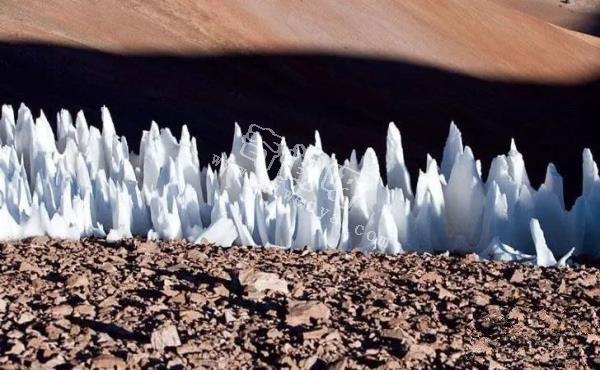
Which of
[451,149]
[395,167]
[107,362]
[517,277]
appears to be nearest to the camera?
[107,362]

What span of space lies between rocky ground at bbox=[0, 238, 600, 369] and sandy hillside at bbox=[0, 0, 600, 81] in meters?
10.6

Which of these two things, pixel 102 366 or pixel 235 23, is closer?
pixel 102 366

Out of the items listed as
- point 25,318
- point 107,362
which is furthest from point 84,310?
point 107,362

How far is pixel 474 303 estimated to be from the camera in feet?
12.9

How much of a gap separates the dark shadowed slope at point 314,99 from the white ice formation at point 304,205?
5.93m

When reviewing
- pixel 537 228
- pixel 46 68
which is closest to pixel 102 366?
pixel 537 228

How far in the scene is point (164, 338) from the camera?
321 centimetres

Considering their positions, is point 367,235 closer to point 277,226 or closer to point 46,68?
point 277,226

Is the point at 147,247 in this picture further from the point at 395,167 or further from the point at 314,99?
the point at 314,99

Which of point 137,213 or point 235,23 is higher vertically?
point 137,213

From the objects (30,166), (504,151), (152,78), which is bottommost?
(504,151)

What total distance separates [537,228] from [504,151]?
11.2 metres

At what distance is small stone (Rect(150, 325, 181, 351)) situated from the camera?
10.5ft

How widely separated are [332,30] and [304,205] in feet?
46.7
